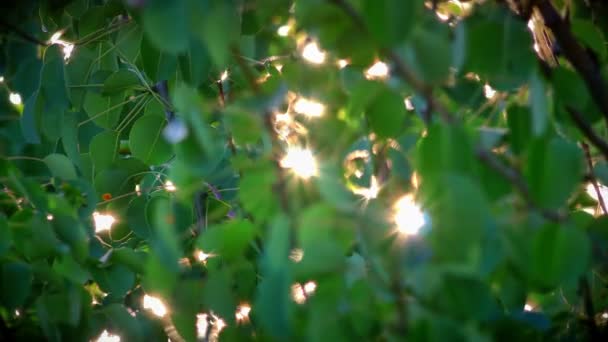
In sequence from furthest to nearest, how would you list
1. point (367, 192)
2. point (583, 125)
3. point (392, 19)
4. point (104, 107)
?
point (104, 107) < point (367, 192) < point (583, 125) < point (392, 19)

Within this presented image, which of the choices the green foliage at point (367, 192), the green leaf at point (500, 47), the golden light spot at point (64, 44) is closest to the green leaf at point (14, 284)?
the green foliage at point (367, 192)

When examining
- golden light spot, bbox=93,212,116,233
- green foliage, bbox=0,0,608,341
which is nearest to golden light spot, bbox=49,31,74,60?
green foliage, bbox=0,0,608,341

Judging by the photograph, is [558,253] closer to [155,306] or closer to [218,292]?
[218,292]

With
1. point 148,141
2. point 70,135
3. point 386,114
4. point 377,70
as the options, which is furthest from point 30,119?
point 386,114

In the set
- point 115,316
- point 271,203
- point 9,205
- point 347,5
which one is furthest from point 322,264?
point 9,205

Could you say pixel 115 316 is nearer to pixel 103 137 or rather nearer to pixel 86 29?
pixel 103 137

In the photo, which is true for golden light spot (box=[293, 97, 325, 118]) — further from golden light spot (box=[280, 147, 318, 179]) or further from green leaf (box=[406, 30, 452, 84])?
green leaf (box=[406, 30, 452, 84])
